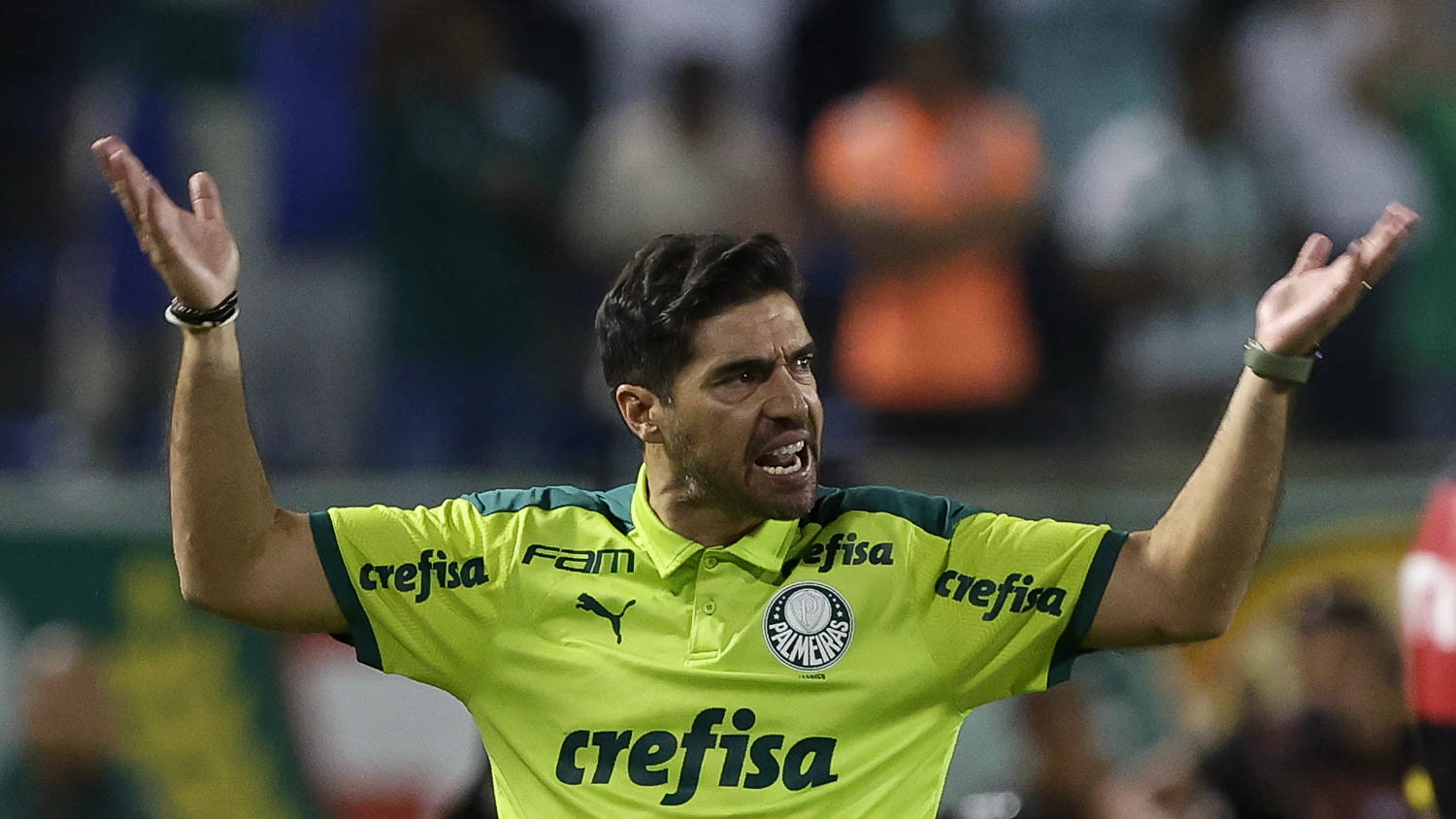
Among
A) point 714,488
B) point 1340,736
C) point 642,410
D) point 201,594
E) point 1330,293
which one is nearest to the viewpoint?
point 1330,293

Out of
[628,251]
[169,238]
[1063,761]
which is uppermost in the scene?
[169,238]

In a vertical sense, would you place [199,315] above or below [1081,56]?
above

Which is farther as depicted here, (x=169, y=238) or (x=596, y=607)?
(x=596, y=607)

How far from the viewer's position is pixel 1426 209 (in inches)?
357

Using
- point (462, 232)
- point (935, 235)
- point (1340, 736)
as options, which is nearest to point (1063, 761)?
point (1340, 736)

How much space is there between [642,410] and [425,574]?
0.53 metres

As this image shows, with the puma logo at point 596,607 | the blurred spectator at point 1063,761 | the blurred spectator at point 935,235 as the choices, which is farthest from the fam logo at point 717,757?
the blurred spectator at point 935,235

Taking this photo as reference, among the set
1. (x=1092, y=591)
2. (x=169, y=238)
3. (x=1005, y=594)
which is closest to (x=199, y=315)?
(x=169, y=238)

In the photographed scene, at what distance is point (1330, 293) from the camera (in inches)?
154

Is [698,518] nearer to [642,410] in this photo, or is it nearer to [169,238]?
Result: [642,410]

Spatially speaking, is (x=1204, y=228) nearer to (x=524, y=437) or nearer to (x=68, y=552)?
(x=524, y=437)

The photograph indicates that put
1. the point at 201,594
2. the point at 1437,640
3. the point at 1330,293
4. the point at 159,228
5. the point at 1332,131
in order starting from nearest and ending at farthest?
1. the point at 1330,293
2. the point at 159,228
3. the point at 201,594
4. the point at 1437,640
5. the point at 1332,131

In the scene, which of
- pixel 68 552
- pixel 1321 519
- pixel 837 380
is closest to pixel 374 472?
pixel 68 552

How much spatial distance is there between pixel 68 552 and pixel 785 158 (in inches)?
125
